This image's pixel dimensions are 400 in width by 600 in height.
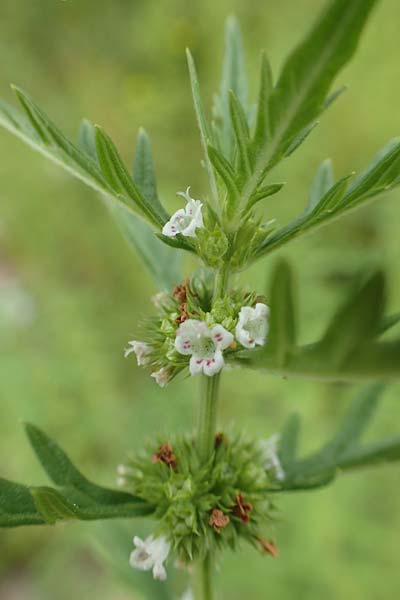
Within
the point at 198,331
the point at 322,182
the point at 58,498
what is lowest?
the point at 58,498

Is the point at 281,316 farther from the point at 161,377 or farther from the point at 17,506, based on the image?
the point at 17,506

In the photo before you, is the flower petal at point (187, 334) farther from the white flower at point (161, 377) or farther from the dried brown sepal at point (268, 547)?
the dried brown sepal at point (268, 547)

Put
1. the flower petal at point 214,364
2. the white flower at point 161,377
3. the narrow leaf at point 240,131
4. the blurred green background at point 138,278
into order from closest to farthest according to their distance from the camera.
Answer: the narrow leaf at point 240,131 < the flower petal at point 214,364 < the white flower at point 161,377 < the blurred green background at point 138,278

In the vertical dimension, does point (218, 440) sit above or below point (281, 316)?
below

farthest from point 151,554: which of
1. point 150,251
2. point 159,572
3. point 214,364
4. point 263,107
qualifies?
point 263,107

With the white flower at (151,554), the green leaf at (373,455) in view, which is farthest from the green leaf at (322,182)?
the white flower at (151,554)

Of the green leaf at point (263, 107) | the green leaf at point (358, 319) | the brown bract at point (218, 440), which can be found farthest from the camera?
the brown bract at point (218, 440)

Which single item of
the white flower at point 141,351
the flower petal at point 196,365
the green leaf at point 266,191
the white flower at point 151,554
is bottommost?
the white flower at point 151,554

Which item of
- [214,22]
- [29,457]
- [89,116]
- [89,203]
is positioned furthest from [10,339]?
[214,22]
